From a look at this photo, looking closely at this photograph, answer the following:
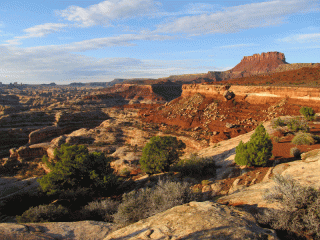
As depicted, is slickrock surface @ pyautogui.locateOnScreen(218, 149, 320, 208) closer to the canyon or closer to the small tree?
the canyon

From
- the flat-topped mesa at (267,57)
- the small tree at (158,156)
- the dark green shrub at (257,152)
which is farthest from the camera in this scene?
the flat-topped mesa at (267,57)

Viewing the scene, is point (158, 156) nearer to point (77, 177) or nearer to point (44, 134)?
point (77, 177)

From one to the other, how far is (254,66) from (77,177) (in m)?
151

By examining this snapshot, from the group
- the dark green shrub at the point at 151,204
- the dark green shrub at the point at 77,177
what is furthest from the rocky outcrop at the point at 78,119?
the dark green shrub at the point at 151,204

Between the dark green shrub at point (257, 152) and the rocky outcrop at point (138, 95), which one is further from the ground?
the rocky outcrop at point (138, 95)

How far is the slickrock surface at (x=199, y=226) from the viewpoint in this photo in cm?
384

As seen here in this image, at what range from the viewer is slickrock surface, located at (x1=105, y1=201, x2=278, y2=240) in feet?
12.6

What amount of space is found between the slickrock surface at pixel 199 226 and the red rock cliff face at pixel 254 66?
138683 mm

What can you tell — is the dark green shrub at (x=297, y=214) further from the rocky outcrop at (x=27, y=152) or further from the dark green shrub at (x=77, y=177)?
the rocky outcrop at (x=27, y=152)

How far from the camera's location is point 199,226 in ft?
13.7

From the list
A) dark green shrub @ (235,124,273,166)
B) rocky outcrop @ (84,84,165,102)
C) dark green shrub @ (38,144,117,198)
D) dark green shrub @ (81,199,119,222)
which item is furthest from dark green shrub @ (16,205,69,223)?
rocky outcrop @ (84,84,165,102)

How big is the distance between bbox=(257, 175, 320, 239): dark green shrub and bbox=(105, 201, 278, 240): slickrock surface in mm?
391

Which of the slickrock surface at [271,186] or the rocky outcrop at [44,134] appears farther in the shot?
the rocky outcrop at [44,134]

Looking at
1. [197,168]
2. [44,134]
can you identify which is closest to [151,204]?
[197,168]
